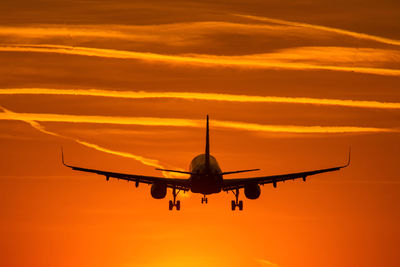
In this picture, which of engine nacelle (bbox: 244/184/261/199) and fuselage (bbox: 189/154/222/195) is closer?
fuselage (bbox: 189/154/222/195)

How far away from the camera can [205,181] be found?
146000mm

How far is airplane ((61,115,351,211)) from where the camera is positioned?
481ft

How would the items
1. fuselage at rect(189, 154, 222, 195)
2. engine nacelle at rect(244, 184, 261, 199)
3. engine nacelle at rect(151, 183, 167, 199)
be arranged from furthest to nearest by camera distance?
engine nacelle at rect(244, 184, 261, 199) < engine nacelle at rect(151, 183, 167, 199) < fuselage at rect(189, 154, 222, 195)

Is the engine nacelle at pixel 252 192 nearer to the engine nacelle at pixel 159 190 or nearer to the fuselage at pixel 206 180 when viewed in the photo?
the fuselage at pixel 206 180

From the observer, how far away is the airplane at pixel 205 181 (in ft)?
481

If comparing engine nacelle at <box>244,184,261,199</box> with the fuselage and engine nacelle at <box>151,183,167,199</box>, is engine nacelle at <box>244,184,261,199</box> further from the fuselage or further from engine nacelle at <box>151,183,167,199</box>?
engine nacelle at <box>151,183,167,199</box>

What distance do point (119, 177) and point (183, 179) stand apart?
979 centimetres

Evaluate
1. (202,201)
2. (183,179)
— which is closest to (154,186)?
(183,179)

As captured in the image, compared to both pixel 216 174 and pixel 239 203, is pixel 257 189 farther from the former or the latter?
pixel 216 174

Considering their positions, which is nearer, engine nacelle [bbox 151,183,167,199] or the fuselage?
the fuselage

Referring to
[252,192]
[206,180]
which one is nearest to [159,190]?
[252,192]

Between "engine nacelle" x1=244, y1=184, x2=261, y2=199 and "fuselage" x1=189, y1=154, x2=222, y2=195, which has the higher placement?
"fuselage" x1=189, y1=154, x2=222, y2=195

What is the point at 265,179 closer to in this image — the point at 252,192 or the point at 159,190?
the point at 252,192

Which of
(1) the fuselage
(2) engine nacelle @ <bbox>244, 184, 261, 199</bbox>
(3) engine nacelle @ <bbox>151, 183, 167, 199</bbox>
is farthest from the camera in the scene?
(2) engine nacelle @ <bbox>244, 184, 261, 199</bbox>
